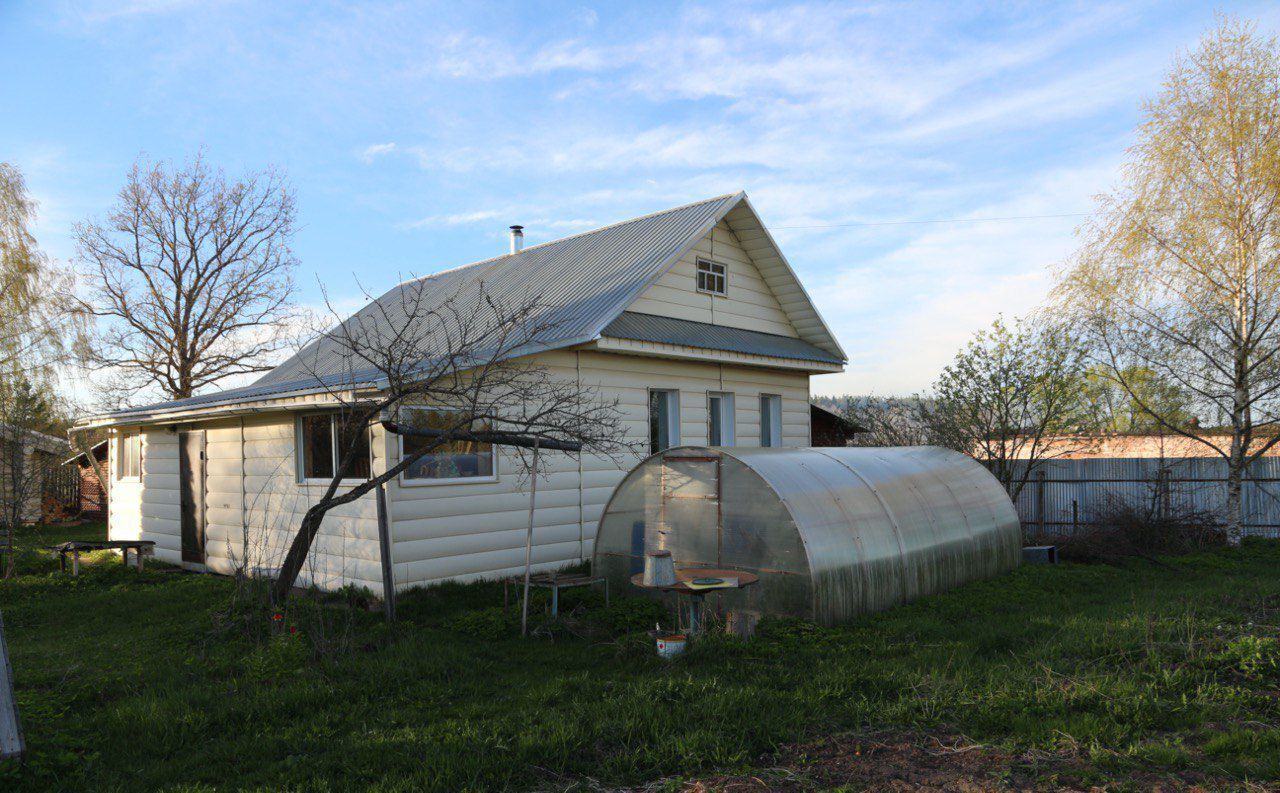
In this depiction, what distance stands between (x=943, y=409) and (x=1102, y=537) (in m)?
4.15

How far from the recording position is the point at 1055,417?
15.8 m

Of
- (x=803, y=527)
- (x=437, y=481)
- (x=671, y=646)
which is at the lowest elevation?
(x=671, y=646)

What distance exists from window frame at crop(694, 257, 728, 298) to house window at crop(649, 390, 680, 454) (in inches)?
85.4

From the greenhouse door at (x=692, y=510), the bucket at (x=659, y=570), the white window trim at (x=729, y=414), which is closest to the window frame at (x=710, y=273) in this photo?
the white window trim at (x=729, y=414)

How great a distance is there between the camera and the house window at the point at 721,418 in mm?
14750

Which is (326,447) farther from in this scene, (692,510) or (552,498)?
(692,510)

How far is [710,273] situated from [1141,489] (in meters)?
9.49

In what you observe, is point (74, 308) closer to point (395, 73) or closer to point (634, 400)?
point (395, 73)

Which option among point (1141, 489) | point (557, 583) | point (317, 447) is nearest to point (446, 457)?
point (317, 447)

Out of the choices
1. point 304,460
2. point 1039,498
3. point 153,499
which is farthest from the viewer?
point 1039,498

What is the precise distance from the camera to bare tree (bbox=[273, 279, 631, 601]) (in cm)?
844

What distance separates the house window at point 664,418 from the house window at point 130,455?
407 inches

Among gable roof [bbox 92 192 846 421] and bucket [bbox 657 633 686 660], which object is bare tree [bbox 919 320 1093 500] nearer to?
gable roof [bbox 92 192 846 421]

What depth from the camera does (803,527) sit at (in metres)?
8.21
